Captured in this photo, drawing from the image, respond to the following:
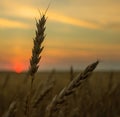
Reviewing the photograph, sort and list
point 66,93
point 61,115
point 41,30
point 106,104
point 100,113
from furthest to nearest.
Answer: point 106,104 < point 100,113 < point 61,115 < point 41,30 < point 66,93

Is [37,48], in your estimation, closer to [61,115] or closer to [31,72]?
[31,72]

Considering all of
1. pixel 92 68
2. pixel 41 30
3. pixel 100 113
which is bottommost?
pixel 100 113

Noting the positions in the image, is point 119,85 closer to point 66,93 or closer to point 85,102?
point 85,102

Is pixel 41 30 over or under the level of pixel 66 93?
over

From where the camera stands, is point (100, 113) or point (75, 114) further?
point (100, 113)

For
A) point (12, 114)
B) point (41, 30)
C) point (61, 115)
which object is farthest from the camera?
point (61, 115)

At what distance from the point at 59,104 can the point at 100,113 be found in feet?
8.77

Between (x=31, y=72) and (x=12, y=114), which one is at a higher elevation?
(x=31, y=72)

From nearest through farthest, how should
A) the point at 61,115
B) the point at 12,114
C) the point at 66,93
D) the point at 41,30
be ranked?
the point at 66,93 → the point at 12,114 → the point at 41,30 → the point at 61,115

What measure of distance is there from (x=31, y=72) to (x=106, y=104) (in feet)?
9.50

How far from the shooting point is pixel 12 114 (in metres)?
1.77

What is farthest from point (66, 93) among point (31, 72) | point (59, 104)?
point (31, 72)

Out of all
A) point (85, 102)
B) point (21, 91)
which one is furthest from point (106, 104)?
point (21, 91)

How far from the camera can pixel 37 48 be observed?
6.17 ft
